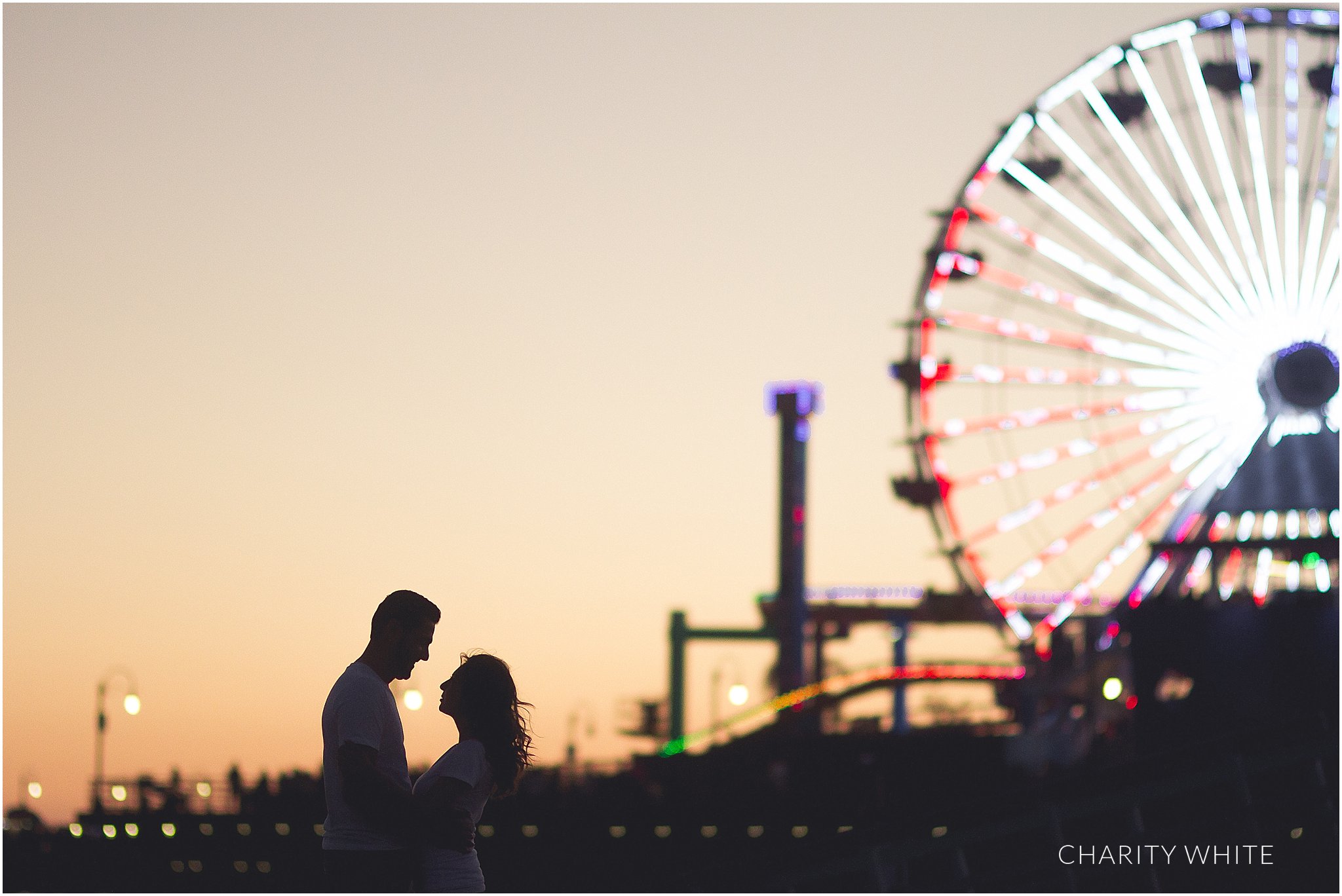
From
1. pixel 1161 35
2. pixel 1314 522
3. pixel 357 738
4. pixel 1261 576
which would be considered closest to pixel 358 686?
pixel 357 738

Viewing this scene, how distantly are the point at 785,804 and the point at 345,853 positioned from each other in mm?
24595

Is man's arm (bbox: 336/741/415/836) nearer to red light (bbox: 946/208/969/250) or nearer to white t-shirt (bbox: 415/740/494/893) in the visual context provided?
white t-shirt (bbox: 415/740/494/893)

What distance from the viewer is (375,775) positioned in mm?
5602

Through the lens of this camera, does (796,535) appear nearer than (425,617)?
No

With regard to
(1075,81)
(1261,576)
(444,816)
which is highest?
(1075,81)

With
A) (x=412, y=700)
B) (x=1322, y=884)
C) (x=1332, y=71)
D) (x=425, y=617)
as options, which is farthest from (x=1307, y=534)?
(x=425, y=617)

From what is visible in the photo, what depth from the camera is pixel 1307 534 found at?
29.8 metres

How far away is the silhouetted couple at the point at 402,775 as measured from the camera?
5598 mm

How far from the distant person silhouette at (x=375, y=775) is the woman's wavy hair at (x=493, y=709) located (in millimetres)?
202

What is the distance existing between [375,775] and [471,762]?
287mm

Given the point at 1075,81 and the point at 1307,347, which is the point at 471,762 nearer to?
the point at 1307,347

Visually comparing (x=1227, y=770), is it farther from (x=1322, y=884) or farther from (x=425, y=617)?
(x=425, y=617)

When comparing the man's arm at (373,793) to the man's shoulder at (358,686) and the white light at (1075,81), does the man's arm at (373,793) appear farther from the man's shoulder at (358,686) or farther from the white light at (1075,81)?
the white light at (1075,81)

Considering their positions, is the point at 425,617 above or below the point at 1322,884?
above
